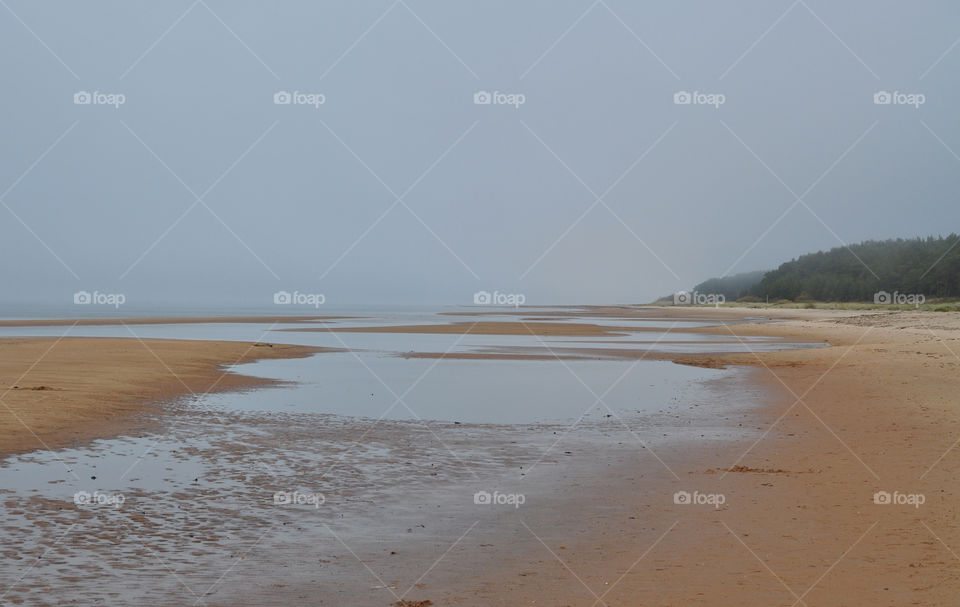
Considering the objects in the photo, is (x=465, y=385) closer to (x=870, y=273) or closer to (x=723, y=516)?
(x=723, y=516)

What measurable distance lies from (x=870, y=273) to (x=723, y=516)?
14448 centimetres

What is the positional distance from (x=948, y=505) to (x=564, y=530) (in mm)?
4829

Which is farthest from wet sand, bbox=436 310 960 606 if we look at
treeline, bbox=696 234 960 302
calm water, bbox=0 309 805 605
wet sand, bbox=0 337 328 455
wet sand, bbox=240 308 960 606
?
treeline, bbox=696 234 960 302

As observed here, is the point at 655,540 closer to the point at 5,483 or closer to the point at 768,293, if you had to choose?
the point at 5,483

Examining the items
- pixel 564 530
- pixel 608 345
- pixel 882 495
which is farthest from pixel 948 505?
pixel 608 345

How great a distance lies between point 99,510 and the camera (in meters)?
9.84

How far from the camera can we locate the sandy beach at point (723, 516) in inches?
285

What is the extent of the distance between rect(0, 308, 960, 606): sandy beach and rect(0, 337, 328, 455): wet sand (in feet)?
0.35

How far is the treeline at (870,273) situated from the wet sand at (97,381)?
94748 millimetres

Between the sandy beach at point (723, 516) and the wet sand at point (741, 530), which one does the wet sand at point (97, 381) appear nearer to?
the sandy beach at point (723, 516)

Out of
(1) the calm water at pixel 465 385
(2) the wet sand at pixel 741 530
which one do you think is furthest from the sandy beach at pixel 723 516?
(1) the calm water at pixel 465 385

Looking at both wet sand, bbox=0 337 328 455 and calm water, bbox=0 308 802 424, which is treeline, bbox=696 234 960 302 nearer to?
calm water, bbox=0 308 802 424

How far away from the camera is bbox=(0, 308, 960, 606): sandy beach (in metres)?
7.23

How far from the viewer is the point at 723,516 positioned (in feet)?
32.0
